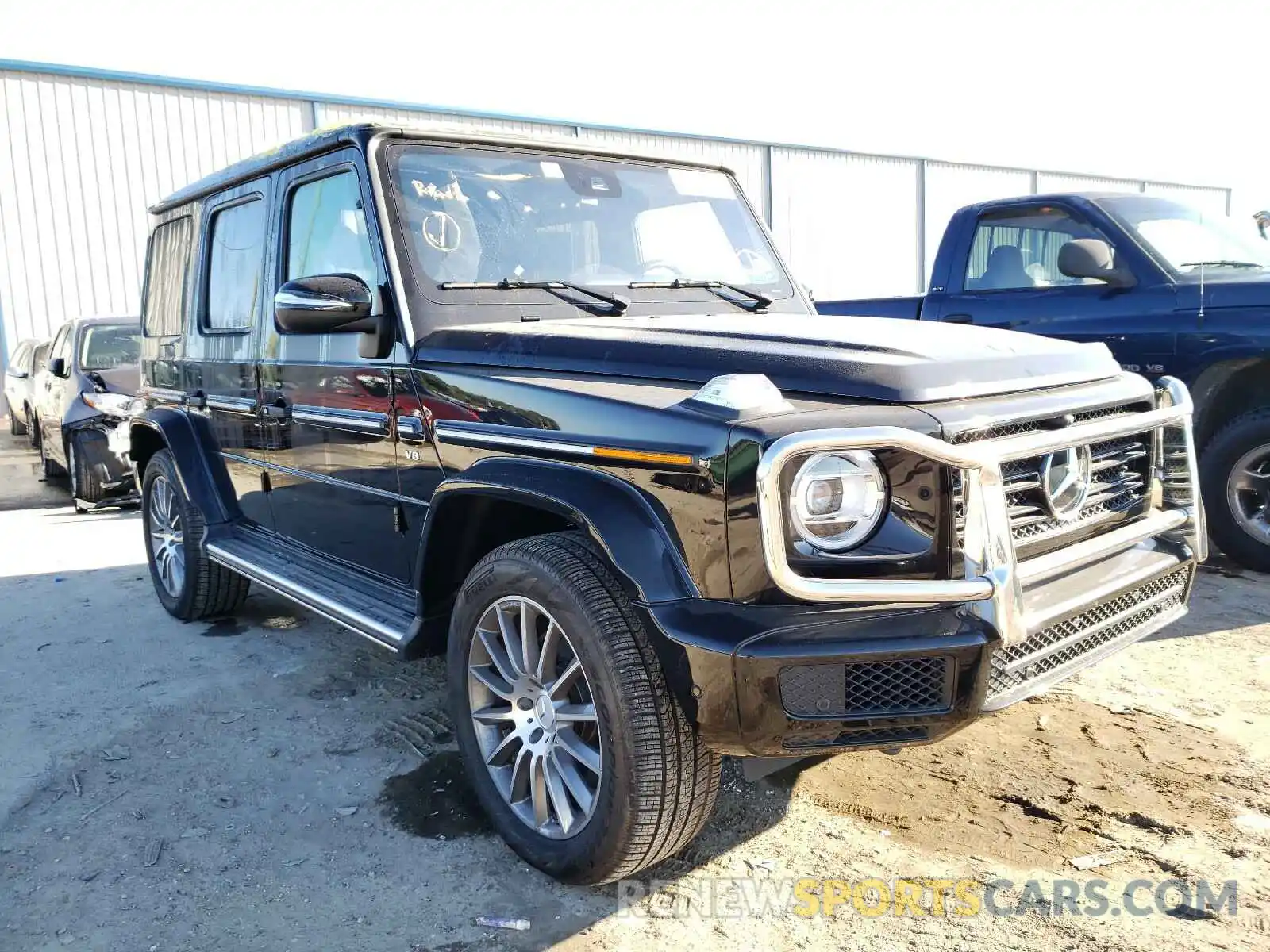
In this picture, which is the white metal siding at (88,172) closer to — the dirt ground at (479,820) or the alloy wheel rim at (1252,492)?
the dirt ground at (479,820)

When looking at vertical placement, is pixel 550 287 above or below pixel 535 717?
above

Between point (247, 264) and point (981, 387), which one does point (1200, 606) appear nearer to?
point (981, 387)

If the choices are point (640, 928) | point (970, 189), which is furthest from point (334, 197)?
point (970, 189)

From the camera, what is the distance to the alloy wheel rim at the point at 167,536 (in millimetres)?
4926

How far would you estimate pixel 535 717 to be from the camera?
2.62 m

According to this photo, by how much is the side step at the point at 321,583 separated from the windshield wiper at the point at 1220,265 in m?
4.59

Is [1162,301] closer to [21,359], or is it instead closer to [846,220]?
[21,359]

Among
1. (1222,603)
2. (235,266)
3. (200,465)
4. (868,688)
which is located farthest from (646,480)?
(1222,603)

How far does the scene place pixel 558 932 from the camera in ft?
7.77

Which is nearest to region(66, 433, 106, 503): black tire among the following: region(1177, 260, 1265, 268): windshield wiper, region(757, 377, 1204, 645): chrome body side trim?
region(757, 377, 1204, 645): chrome body side trim

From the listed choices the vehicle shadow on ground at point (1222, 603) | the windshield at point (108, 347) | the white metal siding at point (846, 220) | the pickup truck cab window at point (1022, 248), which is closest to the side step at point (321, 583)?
the vehicle shadow on ground at point (1222, 603)

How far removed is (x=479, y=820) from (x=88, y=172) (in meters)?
14.2

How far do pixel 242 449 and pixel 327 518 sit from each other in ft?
2.91

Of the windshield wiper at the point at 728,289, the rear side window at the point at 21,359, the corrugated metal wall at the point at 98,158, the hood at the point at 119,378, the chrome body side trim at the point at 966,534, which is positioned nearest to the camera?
the chrome body side trim at the point at 966,534
